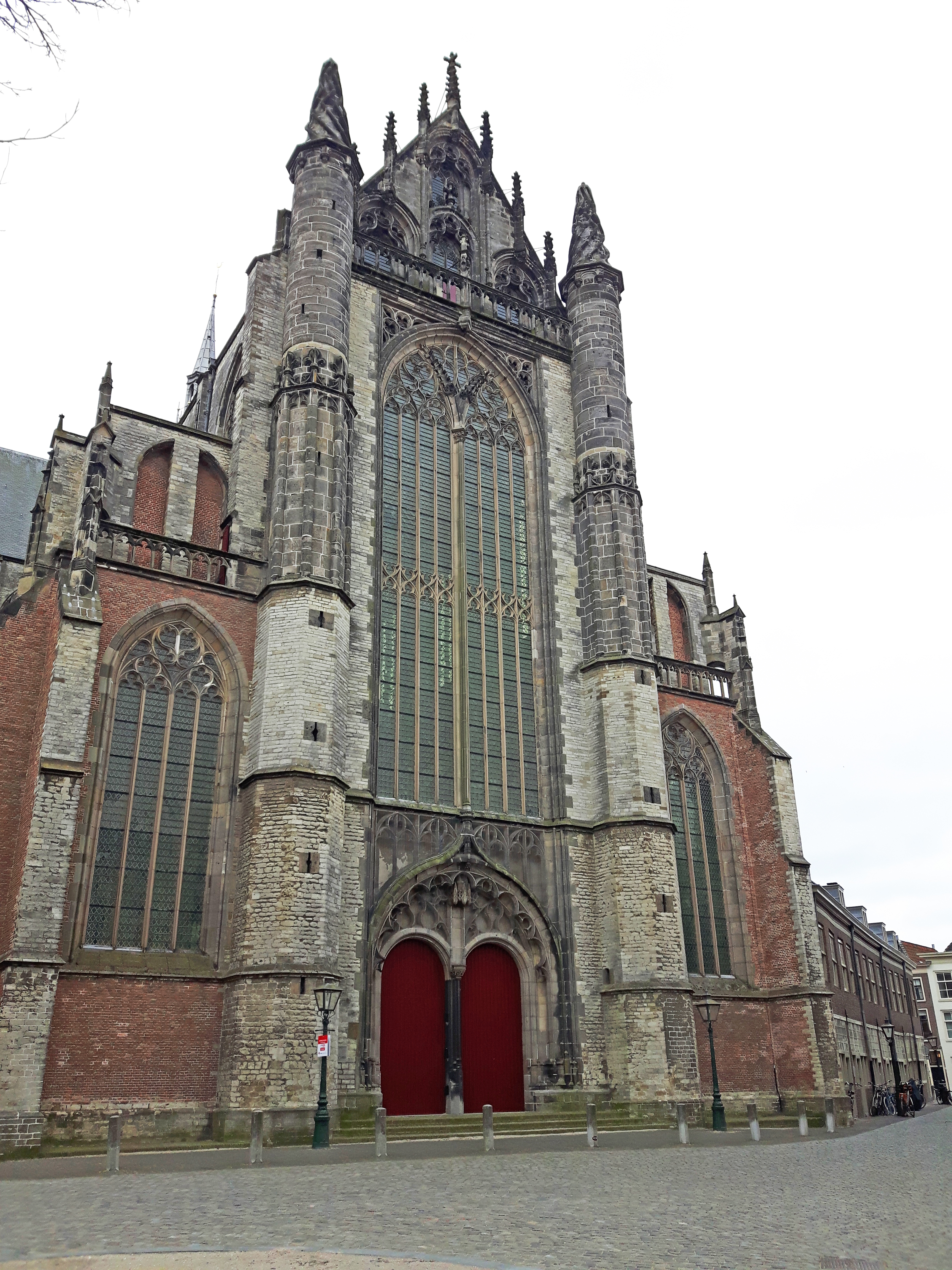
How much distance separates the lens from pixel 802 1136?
776 inches

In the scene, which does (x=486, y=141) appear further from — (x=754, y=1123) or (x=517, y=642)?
(x=754, y=1123)

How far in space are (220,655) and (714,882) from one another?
1410cm

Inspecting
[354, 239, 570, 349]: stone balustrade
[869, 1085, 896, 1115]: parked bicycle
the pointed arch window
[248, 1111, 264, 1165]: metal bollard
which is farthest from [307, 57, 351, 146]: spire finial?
[869, 1085, 896, 1115]: parked bicycle

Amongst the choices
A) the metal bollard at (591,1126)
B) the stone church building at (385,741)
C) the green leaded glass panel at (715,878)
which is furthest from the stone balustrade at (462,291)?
the metal bollard at (591,1126)

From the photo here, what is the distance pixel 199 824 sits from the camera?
2005 centimetres

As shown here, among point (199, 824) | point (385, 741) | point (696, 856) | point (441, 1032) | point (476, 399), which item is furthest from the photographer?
point (476, 399)

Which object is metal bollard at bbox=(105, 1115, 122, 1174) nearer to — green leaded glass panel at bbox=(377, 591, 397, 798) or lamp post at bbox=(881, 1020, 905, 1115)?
green leaded glass panel at bbox=(377, 591, 397, 798)

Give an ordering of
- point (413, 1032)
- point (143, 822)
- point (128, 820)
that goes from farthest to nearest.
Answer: point (413, 1032) → point (143, 822) → point (128, 820)

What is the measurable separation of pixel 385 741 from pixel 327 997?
6.76 meters

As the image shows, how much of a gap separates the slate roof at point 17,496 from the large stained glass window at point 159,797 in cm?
890

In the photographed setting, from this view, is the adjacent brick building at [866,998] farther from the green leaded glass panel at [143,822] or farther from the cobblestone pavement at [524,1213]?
the green leaded glass panel at [143,822]

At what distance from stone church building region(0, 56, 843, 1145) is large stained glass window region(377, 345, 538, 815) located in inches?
3.6

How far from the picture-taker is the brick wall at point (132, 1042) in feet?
55.8

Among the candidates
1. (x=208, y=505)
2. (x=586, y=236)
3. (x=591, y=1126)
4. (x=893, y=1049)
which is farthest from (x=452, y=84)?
(x=893, y=1049)
